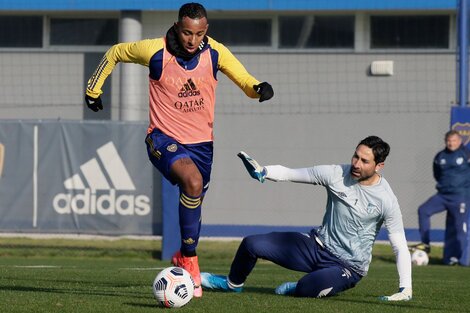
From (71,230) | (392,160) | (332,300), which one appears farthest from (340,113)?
(332,300)

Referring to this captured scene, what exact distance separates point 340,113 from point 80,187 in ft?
18.7

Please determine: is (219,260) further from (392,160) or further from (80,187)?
(392,160)

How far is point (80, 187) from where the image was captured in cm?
1848

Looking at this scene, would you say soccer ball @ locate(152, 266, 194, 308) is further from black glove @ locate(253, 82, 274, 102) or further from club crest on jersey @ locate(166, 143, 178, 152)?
black glove @ locate(253, 82, 274, 102)

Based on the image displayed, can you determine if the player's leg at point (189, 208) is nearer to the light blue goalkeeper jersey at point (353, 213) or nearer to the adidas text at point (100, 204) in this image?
the light blue goalkeeper jersey at point (353, 213)

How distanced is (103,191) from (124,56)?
31.1ft

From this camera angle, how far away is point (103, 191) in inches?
730

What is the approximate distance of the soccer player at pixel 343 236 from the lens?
873cm

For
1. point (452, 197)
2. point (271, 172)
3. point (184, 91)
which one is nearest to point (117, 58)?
point (184, 91)

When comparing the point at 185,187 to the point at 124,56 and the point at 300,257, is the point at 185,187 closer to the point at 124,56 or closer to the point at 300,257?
→ the point at 300,257

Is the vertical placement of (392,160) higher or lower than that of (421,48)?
lower

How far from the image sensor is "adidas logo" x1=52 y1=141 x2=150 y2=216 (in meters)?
18.3

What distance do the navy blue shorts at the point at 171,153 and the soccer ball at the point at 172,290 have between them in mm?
1143

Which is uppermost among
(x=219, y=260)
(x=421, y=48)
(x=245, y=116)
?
(x=421, y=48)
